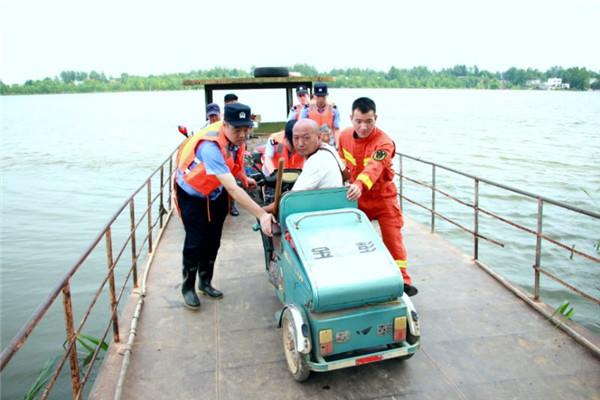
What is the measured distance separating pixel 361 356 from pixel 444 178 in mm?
A: 17189

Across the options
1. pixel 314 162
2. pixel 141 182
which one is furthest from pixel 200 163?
pixel 141 182

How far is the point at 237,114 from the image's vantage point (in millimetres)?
3852

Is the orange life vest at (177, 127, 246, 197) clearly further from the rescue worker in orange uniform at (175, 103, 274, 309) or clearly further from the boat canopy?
the boat canopy

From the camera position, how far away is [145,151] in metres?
27.5

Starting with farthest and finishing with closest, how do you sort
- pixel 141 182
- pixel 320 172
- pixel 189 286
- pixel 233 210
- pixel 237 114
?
1. pixel 141 182
2. pixel 233 210
3. pixel 189 286
4. pixel 237 114
5. pixel 320 172

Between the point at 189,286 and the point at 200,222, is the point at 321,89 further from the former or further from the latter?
the point at 189,286

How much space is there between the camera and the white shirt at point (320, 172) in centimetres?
367

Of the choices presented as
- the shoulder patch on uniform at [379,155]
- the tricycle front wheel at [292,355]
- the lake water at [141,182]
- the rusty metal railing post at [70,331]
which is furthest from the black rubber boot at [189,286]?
the lake water at [141,182]

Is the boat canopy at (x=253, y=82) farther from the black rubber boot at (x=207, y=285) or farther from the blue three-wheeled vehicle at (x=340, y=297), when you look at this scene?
the blue three-wheeled vehicle at (x=340, y=297)

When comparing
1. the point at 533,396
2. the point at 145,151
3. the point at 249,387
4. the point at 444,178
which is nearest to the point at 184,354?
the point at 249,387

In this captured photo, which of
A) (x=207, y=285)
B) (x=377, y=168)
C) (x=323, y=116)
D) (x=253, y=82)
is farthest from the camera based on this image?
(x=253, y=82)

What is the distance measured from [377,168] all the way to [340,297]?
136cm

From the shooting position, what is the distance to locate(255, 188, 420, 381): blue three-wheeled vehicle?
3090 mm

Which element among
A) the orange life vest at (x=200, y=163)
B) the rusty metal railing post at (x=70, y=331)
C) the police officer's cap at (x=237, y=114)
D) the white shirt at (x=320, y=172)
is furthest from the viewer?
the orange life vest at (x=200, y=163)
